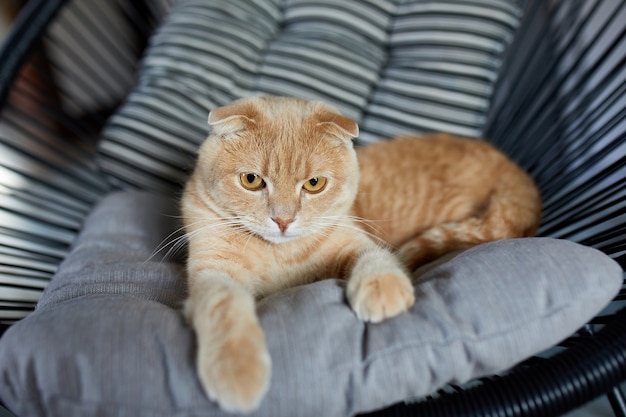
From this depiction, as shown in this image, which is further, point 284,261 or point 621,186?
point 621,186

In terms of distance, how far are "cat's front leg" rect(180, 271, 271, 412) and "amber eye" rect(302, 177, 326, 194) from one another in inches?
14.7

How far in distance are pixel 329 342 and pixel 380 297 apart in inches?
5.2

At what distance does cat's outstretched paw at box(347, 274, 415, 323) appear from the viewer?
938 mm

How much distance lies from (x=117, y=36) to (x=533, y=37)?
223 centimetres

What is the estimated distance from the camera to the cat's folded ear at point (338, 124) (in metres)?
1.21

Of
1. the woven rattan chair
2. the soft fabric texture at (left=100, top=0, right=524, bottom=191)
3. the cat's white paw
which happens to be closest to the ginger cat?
the cat's white paw

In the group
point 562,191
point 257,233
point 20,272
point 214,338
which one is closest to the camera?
point 214,338

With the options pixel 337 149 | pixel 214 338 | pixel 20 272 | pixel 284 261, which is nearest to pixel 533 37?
pixel 337 149

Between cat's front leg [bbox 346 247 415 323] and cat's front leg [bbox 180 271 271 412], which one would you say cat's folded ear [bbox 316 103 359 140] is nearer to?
cat's front leg [bbox 346 247 415 323]

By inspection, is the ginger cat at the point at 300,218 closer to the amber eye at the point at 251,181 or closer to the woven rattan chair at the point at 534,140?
the amber eye at the point at 251,181

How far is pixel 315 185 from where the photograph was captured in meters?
1.24

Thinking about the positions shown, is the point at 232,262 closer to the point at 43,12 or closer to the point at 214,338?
the point at 214,338

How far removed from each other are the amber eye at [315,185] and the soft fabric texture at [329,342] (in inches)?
11.3

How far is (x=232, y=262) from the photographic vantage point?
1235 millimetres
